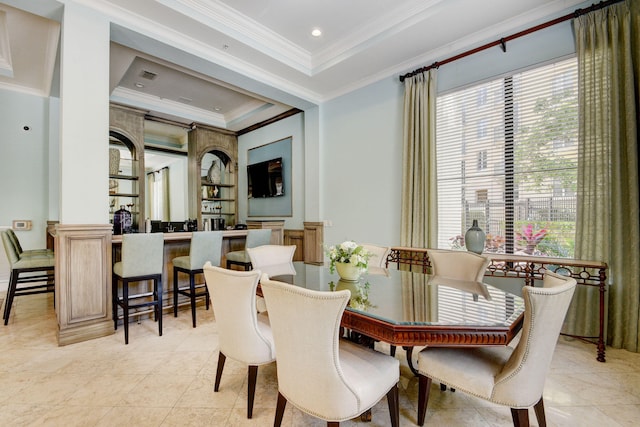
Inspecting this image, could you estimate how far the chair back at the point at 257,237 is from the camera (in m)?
3.80

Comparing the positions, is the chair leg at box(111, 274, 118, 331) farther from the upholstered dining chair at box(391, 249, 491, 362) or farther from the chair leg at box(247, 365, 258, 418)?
the upholstered dining chair at box(391, 249, 491, 362)

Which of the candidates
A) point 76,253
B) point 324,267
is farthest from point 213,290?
point 76,253

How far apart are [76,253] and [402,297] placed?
284 cm

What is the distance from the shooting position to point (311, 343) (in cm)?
118

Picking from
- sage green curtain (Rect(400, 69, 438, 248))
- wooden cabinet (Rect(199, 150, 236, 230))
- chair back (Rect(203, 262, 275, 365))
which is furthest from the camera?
wooden cabinet (Rect(199, 150, 236, 230))

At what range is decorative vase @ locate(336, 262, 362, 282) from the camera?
2.02 meters

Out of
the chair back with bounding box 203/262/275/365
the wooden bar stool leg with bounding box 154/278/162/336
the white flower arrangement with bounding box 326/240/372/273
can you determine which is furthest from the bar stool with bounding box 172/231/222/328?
the white flower arrangement with bounding box 326/240/372/273

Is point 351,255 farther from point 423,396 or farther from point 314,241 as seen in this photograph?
point 314,241

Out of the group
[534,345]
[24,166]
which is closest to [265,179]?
[24,166]

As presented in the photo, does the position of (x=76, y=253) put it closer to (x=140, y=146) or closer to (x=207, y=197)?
(x=140, y=146)

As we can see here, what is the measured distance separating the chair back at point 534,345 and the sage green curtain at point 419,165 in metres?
2.20

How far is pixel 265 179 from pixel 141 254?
3.37 m

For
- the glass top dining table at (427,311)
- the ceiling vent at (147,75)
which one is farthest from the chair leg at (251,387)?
the ceiling vent at (147,75)

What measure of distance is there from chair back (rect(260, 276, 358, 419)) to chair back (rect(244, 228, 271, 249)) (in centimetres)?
259
